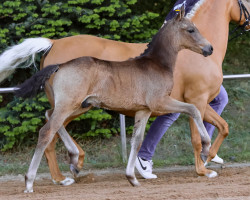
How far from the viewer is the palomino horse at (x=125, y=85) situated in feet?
17.0

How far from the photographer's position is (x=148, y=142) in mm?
6703

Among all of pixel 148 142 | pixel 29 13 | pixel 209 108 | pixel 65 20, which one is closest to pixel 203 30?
pixel 209 108

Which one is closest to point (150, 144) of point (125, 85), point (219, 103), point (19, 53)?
point (219, 103)

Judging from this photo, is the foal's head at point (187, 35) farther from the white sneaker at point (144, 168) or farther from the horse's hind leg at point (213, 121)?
the white sneaker at point (144, 168)

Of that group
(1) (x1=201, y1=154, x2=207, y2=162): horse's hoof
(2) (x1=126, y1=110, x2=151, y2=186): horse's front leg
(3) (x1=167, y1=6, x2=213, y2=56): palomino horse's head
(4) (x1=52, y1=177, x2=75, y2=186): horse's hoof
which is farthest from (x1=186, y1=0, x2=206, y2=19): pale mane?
(4) (x1=52, y1=177, x2=75, y2=186): horse's hoof

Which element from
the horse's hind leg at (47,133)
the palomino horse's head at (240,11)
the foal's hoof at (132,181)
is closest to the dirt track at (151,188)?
the foal's hoof at (132,181)

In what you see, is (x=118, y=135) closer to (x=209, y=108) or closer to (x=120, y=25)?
(x=120, y=25)

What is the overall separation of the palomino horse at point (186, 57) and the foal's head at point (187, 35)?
677mm

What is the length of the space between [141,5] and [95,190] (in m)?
4.58

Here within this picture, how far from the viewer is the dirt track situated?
470cm

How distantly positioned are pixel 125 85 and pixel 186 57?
48.6 inches

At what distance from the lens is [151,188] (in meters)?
5.28

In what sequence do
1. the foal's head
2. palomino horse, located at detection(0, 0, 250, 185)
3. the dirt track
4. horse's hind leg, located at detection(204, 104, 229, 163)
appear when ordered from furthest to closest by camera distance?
horse's hind leg, located at detection(204, 104, 229, 163)
palomino horse, located at detection(0, 0, 250, 185)
the foal's head
the dirt track

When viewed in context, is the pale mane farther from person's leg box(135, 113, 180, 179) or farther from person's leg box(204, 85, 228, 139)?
person's leg box(135, 113, 180, 179)
